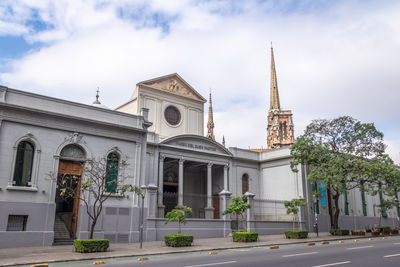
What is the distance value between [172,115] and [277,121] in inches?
3047

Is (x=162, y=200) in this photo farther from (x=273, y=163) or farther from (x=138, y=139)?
(x=273, y=163)

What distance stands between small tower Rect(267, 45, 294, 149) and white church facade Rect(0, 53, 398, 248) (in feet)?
237

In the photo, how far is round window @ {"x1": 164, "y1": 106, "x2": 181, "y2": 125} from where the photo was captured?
34.7 m

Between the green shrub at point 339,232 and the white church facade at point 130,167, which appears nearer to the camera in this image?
the white church facade at point 130,167

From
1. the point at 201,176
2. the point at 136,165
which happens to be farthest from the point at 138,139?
the point at 201,176

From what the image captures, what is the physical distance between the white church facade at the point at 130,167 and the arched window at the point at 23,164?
0.05m

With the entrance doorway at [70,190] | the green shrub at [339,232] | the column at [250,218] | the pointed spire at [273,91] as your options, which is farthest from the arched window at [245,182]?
the pointed spire at [273,91]

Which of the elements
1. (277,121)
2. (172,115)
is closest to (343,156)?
(172,115)

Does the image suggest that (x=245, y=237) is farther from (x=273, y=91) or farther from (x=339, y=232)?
(x=273, y=91)

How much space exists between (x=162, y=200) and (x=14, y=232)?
10902 millimetres

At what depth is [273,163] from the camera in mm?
34781

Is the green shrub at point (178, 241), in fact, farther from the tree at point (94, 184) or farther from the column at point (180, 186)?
the column at point (180, 186)

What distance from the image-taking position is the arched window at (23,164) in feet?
66.1

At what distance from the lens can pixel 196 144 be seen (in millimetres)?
31016
